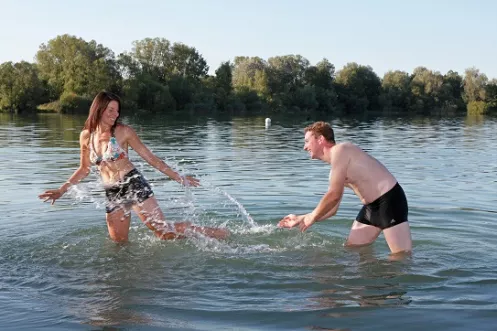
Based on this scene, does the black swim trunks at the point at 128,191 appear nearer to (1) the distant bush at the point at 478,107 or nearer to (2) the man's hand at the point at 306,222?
(2) the man's hand at the point at 306,222

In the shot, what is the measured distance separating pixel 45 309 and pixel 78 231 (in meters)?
3.97

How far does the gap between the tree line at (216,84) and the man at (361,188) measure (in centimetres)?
7678

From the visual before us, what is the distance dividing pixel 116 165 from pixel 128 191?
41cm

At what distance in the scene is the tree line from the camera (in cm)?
8506

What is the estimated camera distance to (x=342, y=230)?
10484 mm

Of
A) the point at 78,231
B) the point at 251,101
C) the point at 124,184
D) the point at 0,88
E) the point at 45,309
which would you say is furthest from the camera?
the point at 251,101

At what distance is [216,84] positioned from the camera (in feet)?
339

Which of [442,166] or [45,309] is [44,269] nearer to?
[45,309]

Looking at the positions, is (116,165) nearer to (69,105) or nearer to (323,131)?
(323,131)

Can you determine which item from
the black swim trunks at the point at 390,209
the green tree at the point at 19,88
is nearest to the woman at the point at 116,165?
the black swim trunks at the point at 390,209

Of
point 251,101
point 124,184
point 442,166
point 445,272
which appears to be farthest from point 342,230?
point 251,101

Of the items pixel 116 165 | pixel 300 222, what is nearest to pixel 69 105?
pixel 116 165

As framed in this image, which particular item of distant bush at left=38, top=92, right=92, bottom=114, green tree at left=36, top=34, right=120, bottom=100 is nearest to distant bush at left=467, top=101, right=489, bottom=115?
green tree at left=36, top=34, right=120, bottom=100

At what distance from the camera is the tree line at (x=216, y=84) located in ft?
279
